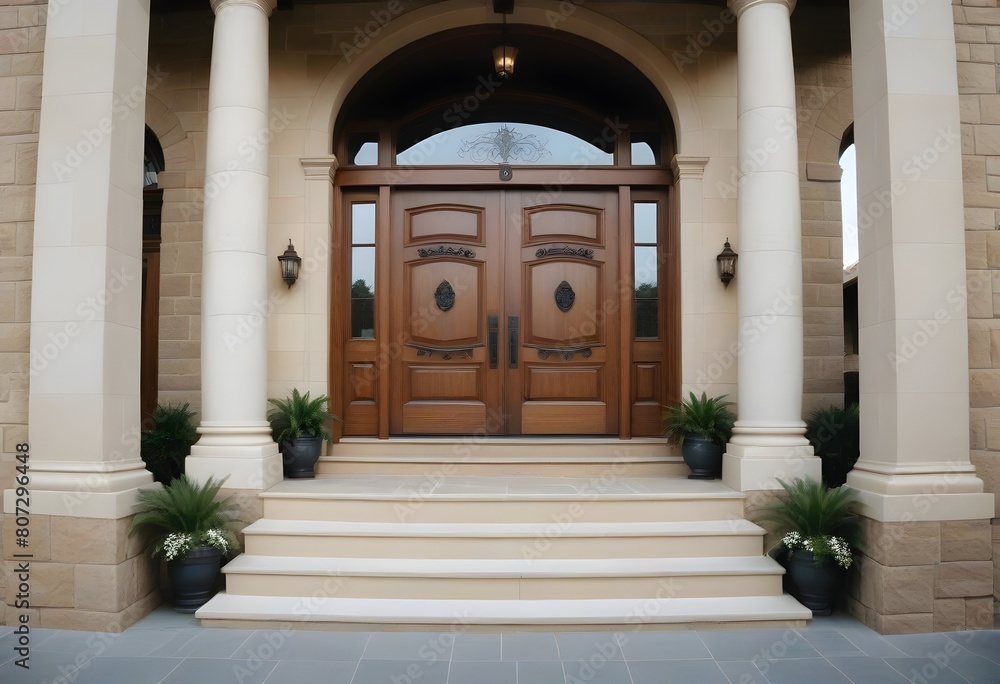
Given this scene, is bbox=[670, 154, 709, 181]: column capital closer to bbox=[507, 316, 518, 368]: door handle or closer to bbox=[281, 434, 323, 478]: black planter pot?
bbox=[507, 316, 518, 368]: door handle

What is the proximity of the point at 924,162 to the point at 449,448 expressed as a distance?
165 inches

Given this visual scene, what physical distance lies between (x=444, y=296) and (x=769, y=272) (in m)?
2.93

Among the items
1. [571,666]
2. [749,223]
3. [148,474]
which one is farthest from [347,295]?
[571,666]

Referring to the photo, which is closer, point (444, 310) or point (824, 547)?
point (824, 547)

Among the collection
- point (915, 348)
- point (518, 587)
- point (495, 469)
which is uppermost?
point (915, 348)

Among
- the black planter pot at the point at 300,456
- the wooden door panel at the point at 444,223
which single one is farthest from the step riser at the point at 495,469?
the wooden door panel at the point at 444,223

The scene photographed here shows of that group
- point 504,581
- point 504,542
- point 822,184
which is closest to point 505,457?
point 504,542

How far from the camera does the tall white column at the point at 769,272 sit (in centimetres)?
497

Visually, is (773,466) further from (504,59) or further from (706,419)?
(504,59)

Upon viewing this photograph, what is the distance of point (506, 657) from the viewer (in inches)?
147

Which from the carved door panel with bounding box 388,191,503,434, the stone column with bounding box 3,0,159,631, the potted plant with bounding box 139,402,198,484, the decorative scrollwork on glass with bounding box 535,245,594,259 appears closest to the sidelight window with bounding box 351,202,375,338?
the carved door panel with bounding box 388,191,503,434

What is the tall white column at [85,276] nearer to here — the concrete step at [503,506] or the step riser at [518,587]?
the concrete step at [503,506]

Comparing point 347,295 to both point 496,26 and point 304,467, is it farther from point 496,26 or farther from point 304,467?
point 496,26

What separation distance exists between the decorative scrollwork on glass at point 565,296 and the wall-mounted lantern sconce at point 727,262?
1349 millimetres
